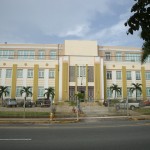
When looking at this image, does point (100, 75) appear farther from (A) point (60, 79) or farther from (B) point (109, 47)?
(B) point (109, 47)

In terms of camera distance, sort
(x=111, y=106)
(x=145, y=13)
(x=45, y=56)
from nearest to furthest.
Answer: (x=145, y=13) < (x=111, y=106) < (x=45, y=56)

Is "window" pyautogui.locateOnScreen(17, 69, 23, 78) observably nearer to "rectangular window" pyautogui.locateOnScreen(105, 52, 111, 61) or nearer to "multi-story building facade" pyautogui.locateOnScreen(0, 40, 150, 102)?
"multi-story building facade" pyautogui.locateOnScreen(0, 40, 150, 102)

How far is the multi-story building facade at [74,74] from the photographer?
55.3m

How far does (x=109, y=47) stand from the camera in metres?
68.8

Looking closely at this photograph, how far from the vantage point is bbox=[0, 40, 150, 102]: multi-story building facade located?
5534 cm

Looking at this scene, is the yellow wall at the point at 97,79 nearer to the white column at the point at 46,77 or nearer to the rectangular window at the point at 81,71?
the rectangular window at the point at 81,71

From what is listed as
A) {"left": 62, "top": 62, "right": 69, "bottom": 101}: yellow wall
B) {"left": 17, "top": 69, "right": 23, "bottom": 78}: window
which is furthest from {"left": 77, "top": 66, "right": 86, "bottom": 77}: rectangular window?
{"left": 17, "top": 69, "right": 23, "bottom": 78}: window

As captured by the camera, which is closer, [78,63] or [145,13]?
[145,13]

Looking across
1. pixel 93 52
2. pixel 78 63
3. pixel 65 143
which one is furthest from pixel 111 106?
pixel 93 52

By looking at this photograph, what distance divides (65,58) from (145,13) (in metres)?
51.2

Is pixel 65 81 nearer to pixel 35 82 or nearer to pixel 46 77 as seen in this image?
pixel 46 77

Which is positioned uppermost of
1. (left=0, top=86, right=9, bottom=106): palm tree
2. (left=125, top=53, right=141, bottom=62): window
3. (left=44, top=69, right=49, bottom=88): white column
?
(left=125, top=53, right=141, bottom=62): window

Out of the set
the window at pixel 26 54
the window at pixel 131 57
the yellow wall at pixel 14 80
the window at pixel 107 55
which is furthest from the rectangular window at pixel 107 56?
the yellow wall at pixel 14 80

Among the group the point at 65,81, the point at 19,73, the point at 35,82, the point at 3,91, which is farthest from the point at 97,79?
the point at 3,91
